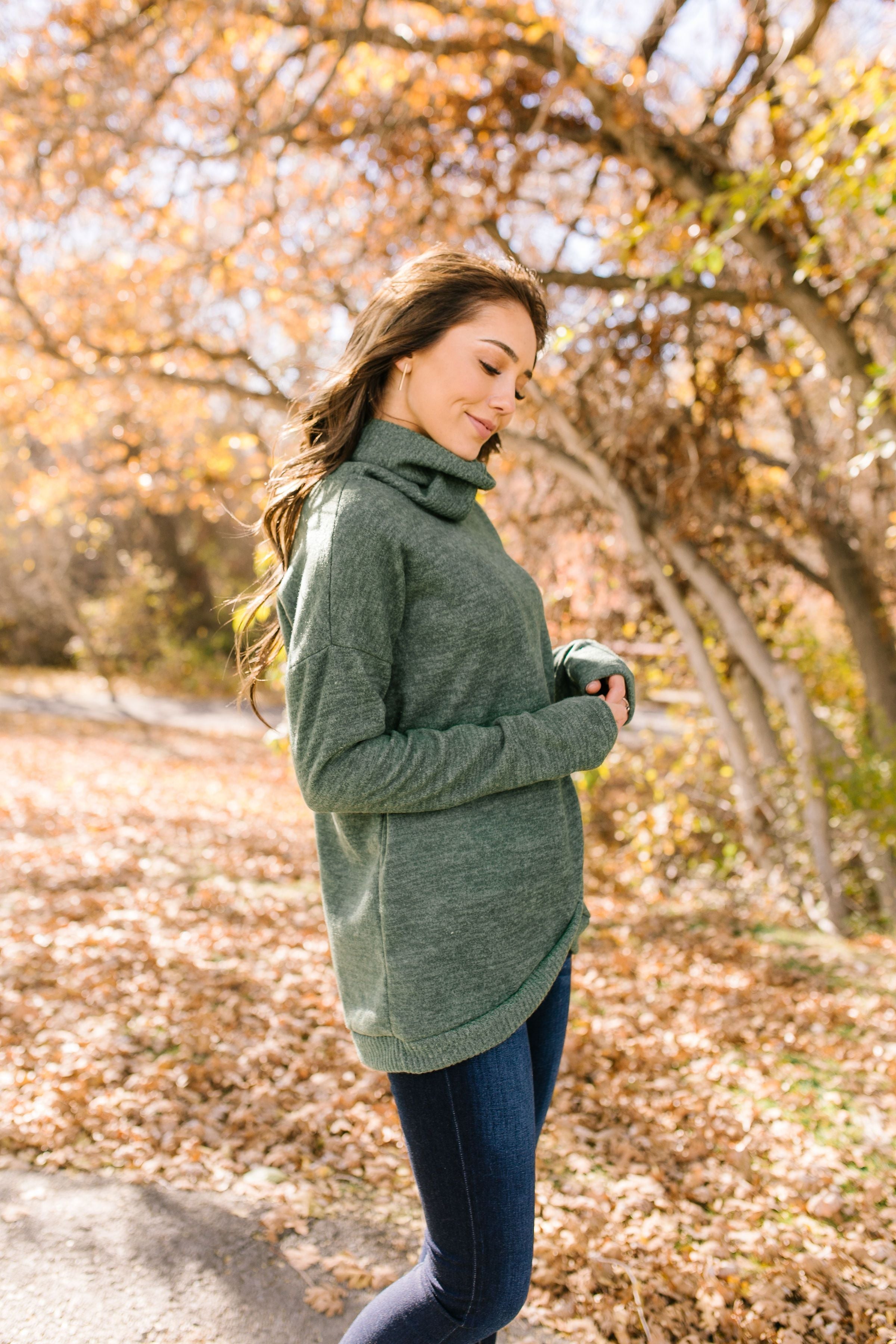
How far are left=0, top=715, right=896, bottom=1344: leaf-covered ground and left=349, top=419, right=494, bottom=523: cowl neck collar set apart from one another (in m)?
1.87

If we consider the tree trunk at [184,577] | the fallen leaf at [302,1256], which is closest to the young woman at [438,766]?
the fallen leaf at [302,1256]

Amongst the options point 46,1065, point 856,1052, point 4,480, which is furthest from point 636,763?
point 4,480

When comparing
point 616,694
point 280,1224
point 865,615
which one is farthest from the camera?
point 865,615

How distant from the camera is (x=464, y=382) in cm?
145

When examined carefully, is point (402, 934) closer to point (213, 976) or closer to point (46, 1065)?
point (46, 1065)

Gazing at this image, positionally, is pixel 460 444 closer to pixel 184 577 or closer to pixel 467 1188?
pixel 467 1188

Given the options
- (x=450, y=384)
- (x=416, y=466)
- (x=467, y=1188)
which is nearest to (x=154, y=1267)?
(x=467, y=1188)

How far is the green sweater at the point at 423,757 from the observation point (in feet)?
4.09

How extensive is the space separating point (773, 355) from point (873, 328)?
62 cm

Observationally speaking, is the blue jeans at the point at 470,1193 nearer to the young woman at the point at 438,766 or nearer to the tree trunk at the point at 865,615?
the young woman at the point at 438,766

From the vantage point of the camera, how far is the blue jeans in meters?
1.28

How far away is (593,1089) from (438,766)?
234 cm

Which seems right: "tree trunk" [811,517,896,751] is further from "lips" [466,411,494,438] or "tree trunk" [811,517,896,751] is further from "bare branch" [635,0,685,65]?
"lips" [466,411,494,438]

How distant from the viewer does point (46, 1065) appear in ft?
10.2
